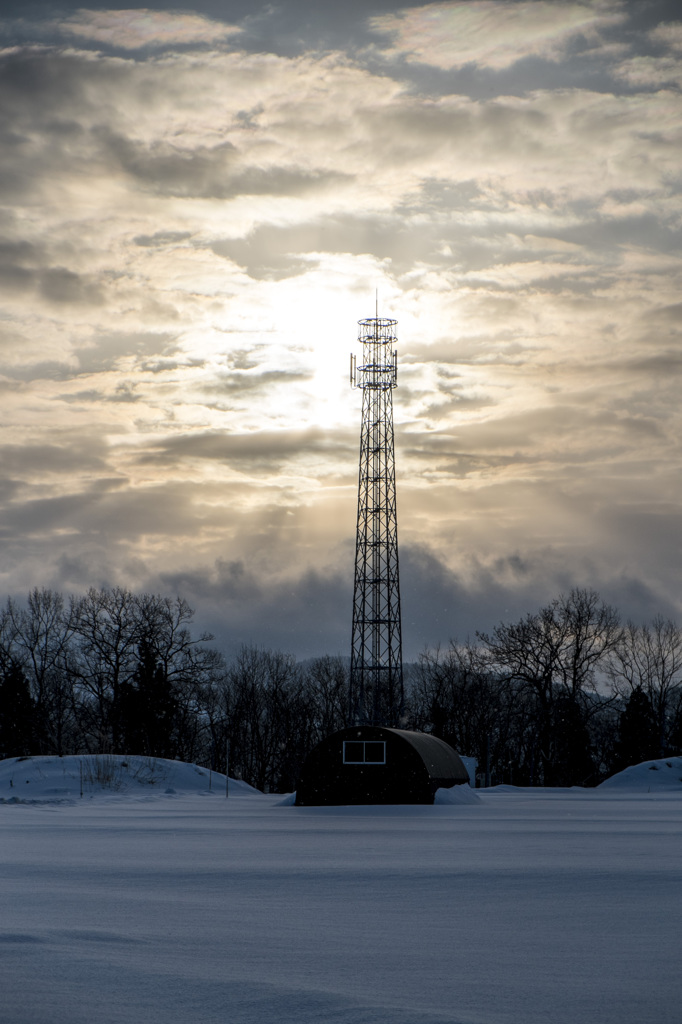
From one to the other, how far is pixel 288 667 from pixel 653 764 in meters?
46.6

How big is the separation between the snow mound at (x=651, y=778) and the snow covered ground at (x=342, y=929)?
3449cm

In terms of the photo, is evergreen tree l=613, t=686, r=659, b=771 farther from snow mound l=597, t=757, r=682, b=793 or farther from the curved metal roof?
the curved metal roof

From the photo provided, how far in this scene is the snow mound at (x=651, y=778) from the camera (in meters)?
47.9

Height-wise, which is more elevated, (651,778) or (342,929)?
(342,929)

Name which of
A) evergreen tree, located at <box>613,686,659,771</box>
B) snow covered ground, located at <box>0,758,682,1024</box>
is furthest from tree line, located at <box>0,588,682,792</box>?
snow covered ground, located at <box>0,758,682,1024</box>

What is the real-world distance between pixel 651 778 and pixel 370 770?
22.9 m

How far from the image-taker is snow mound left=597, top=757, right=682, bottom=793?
157ft

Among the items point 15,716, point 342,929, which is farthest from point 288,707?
point 342,929

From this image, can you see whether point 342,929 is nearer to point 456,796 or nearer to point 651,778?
point 456,796

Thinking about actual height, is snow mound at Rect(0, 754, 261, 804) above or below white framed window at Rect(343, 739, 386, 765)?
below

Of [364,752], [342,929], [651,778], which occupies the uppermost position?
[364,752]

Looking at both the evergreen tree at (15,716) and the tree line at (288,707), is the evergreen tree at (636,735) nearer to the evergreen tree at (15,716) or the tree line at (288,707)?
the tree line at (288,707)

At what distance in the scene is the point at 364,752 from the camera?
106 ft

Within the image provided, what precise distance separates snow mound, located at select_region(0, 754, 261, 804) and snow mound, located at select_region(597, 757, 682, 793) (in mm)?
18568
